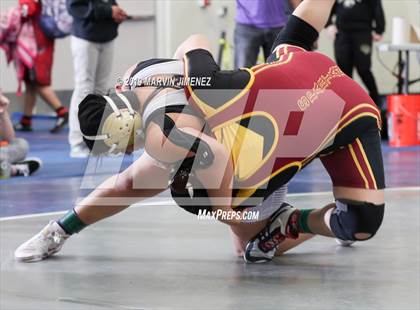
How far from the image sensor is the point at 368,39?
8.43 m

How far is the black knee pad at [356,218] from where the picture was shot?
3357 mm

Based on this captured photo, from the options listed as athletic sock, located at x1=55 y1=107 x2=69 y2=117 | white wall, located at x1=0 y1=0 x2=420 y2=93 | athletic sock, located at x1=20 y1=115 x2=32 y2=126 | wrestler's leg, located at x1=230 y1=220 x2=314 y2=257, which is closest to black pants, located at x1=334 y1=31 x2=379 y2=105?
athletic sock, located at x1=55 y1=107 x2=69 y2=117

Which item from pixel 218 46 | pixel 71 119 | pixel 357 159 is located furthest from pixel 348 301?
pixel 218 46

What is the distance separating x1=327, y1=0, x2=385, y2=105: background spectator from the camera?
329 inches

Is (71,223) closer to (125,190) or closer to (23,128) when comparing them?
(125,190)

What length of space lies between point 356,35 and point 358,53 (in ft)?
0.51

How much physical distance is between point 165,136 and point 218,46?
26.5 ft

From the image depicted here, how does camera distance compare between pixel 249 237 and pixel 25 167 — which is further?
pixel 25 167

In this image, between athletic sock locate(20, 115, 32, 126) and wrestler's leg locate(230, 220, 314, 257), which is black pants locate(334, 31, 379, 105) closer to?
athletic sock locate(20, 115, 32, 126)

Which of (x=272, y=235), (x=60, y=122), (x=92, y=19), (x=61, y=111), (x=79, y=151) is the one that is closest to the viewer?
(x=272, y=235)

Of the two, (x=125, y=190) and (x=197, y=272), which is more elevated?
(x=125, y=190)

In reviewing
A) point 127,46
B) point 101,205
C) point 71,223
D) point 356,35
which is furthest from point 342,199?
point 127,46

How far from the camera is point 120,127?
10.0ft

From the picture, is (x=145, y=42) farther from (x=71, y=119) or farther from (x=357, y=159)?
(x=357, y=159)
